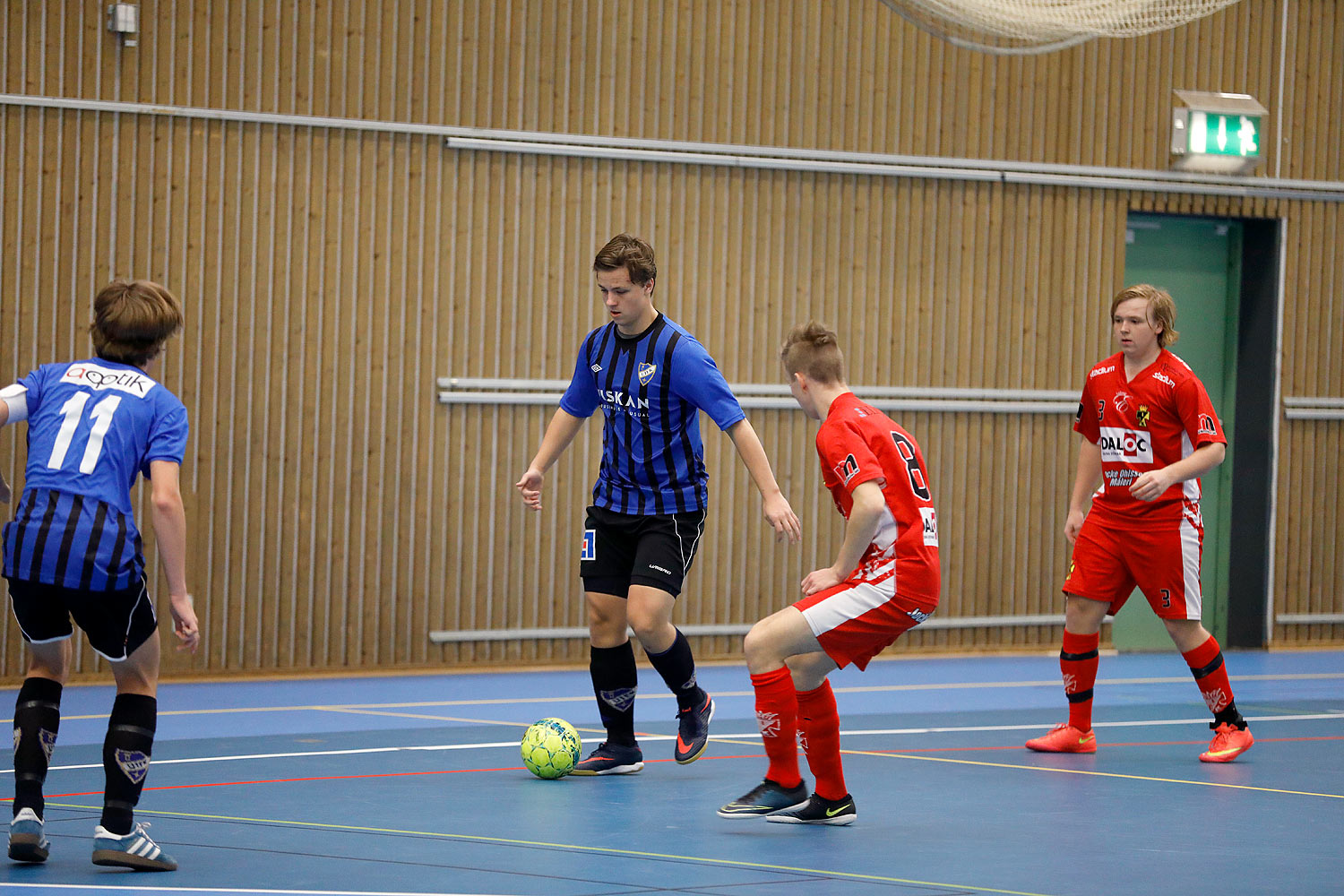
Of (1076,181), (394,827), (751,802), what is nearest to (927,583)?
(751,802)

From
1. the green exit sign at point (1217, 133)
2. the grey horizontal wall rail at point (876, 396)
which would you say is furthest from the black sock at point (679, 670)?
the green exit sign at point (1217, 133)

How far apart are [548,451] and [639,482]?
19.8 inches

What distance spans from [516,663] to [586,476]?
1.39 meters

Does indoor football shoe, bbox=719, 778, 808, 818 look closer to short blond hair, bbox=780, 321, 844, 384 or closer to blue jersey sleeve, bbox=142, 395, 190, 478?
short blond hair, bbox=780, 321, 844, 384

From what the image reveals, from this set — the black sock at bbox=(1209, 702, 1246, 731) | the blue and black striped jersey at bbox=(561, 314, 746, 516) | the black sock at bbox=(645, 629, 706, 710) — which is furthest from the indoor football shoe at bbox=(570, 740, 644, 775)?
the black sock at bbox=(1209, 702, 1246, 731)

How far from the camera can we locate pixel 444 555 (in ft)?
37.7

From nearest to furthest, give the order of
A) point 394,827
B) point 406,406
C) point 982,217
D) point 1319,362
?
point 394,827 → point 406,406 → point 982,217 → point 1319,362

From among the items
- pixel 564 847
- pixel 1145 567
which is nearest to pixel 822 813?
pixel 564 847

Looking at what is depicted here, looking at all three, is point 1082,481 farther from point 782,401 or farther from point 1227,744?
point 782,401

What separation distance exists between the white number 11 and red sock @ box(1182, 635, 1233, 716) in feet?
16.6

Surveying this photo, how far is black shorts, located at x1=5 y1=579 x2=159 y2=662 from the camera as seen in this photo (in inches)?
198

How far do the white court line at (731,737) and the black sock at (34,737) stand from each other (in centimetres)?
206

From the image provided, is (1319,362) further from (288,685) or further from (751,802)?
(751,802)

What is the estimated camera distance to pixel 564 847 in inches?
219
